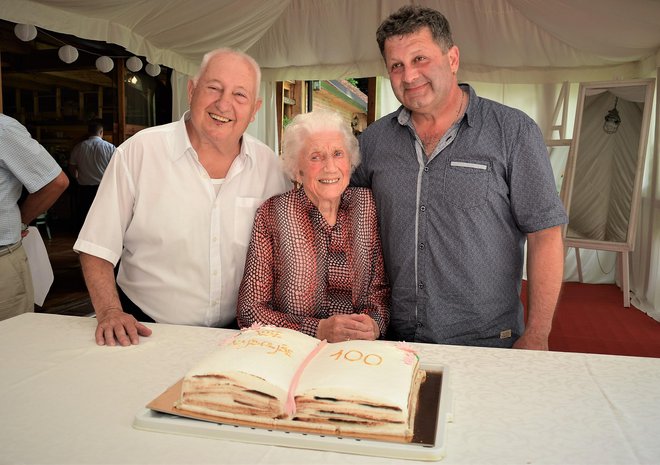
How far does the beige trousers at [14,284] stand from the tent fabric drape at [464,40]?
1.85 m

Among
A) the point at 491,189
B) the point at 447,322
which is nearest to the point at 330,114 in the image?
A: the point at 491,189

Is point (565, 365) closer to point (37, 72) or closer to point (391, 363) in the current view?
point (391, 363)

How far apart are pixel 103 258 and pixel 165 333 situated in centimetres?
41

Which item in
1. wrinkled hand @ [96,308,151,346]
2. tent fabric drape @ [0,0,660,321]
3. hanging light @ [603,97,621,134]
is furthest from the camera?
hanging light @ [603,97,621,134]

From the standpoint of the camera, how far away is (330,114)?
1.93 metres

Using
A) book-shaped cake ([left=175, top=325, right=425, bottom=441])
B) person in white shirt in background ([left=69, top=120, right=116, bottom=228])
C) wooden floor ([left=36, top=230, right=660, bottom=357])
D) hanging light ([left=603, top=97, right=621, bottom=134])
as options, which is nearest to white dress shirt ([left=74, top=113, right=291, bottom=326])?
book-shaped cake ([left=175, top=325, right=425, bottom=441])

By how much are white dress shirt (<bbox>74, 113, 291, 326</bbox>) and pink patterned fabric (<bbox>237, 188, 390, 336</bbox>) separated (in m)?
0.11

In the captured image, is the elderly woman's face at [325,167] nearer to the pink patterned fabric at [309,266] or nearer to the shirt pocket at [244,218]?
the pink patterned fabric at [309,266]

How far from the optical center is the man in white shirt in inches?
71.4

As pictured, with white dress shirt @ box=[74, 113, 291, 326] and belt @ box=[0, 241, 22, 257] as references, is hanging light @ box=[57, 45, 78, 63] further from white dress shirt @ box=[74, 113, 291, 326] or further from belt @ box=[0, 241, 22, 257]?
white dress shirt @ box=[74, 113, 291, 326]

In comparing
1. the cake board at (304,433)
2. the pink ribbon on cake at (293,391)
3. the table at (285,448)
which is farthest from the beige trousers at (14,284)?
the pink ribbon on cake at (293,391)

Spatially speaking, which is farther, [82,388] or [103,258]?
[103,258]

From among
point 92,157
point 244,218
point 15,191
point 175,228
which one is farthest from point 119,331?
point 92,157

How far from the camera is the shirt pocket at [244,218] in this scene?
6.07ft
